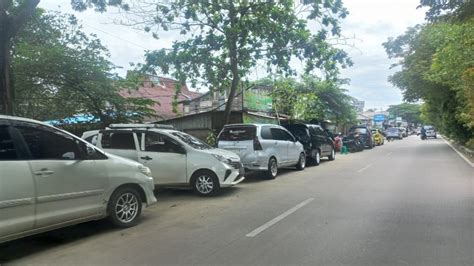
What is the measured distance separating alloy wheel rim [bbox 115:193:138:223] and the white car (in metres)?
2.85

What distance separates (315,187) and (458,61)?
362 inches

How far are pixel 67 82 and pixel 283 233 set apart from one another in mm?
10029

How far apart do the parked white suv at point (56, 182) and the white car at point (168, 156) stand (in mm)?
2697

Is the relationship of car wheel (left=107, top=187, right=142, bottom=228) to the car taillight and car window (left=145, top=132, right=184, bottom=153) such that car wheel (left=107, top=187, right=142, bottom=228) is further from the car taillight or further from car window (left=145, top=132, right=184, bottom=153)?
the car taillight

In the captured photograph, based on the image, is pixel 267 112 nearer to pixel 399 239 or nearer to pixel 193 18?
pixel 193 18

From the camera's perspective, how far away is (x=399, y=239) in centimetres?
631

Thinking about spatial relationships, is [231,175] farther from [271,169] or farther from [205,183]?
[271,169]

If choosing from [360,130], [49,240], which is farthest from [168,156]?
[360,130]

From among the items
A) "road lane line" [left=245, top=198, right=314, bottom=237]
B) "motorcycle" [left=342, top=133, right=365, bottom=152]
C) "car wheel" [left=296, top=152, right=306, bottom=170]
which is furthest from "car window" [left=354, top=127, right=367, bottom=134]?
Result: "road lane line" [left=245, top=198, right=314, bottom=237]

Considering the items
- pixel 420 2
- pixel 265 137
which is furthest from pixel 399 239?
pixel 265 137

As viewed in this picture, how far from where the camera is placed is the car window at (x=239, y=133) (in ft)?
45.1

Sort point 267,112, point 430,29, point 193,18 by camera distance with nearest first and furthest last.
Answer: point 193,18 < point 430,29 < point 267,112

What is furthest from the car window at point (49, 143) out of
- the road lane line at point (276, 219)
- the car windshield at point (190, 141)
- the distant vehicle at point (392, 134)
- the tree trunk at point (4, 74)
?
the distant vehicle at point (392, 134)

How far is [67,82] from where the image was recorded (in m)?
14.0
